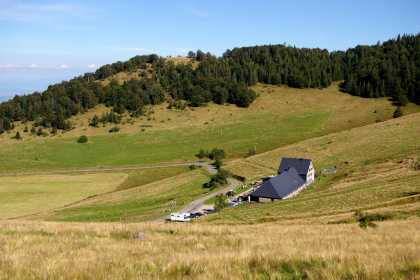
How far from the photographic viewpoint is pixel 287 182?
5547 cm

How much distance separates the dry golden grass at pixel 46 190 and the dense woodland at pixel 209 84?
171ft

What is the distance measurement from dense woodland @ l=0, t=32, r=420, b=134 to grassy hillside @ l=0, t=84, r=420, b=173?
562 centimetres

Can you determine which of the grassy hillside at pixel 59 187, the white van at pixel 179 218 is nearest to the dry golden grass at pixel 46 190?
the grassy hillside at pixel 59 187

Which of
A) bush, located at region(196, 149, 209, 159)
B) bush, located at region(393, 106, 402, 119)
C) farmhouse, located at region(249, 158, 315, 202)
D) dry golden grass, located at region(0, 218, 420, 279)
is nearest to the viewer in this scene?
dry golden grass, located at region(0, 218, 420, 279)

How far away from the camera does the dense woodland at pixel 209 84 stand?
13638 centimetres

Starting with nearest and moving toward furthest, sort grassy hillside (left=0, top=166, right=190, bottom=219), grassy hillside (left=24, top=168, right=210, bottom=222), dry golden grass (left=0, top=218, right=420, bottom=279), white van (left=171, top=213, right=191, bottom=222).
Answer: dry golden grass (left=0, top=218, right=420, bottom=279), white van (left=171, top=213, right=191, bottom=222), grassy hillside (left=24, top=168, right=210, bottom=222), grassy hillside (left=0, top=166, right=190, bottom=219)

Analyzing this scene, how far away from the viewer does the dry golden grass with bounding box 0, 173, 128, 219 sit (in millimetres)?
56438

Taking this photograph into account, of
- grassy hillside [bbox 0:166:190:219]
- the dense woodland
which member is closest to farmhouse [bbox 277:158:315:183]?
grassy hillside [bbox 0:166:190:219]

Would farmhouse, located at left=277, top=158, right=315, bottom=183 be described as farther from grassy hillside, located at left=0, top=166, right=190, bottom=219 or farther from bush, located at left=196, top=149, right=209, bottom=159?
bush, located at left=196, top=149, right=209, bottom=159

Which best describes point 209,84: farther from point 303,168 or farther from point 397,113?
point 303,168

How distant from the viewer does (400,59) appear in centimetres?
16888

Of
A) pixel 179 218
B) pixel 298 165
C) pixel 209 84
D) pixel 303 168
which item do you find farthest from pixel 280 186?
A: pixel 209 84

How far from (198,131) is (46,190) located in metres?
62.5

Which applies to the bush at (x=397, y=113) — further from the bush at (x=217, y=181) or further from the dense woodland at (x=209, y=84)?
the bush at (x=217, y=181)
